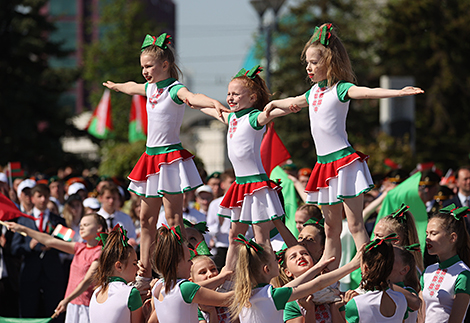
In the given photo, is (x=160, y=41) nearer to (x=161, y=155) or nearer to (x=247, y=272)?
(x=161, y=155)

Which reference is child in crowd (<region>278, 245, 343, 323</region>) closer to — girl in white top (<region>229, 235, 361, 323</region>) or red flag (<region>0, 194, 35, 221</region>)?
girl in white top (<region>229, 235, 361, 323</region>)

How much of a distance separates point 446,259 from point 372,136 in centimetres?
2549

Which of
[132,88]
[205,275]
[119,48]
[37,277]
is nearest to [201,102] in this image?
[132,88]

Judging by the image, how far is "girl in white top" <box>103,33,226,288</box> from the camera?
17.9 feet

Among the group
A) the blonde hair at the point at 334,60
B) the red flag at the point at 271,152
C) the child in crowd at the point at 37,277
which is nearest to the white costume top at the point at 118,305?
the blonde hair at the point at 334,60

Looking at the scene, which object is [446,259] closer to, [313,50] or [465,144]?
[313,50]

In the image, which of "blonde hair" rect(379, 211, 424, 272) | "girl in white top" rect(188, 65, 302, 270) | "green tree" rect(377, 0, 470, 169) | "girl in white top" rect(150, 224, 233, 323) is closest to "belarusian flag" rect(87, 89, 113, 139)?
"green tree" rect(377, 0, 470, 169)

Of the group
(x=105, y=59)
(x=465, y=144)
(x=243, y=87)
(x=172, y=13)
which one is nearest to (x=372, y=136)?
(x=465, y=144)

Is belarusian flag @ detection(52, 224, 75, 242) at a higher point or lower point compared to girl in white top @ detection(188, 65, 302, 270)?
lower

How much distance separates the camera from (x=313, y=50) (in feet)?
16.5

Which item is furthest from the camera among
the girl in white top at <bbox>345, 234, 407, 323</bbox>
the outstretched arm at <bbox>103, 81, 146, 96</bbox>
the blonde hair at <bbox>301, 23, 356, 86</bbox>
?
the outstretched arm at <bbox>103, 81, 146, 96</bbox>

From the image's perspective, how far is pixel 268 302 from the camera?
4125 mm

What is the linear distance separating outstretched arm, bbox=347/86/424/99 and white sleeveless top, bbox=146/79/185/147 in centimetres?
153

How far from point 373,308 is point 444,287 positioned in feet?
3.05
